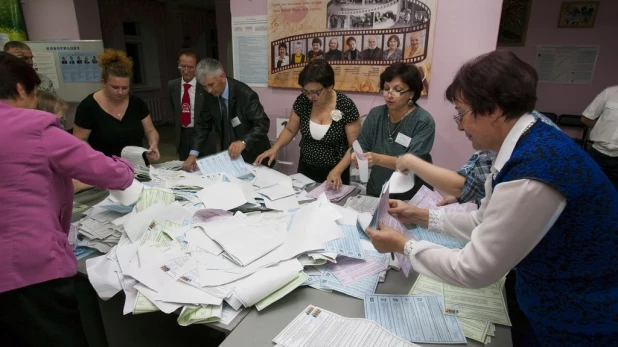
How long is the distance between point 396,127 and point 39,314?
1797mm

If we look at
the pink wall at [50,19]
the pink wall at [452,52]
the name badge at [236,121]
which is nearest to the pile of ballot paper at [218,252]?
the name badge at [236,121]

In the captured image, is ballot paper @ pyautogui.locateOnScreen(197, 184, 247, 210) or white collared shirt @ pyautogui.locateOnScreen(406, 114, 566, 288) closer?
white collared shirt @ pyautogui.locateOnScreen(406, 114, 566, 288)

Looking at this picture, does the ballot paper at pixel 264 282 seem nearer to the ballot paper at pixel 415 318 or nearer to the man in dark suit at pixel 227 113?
the ballot paper at pixel 415 318

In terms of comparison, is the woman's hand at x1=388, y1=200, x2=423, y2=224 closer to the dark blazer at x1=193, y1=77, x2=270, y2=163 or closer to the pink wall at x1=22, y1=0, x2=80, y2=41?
the dark blazer at x1=193, y1=77, x2=270, y2=163

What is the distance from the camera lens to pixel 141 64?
24.2ft

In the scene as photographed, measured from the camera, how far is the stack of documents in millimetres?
984

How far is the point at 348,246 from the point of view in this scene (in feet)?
4.31

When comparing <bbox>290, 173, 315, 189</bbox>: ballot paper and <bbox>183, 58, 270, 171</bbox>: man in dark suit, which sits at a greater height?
<bbox>183, 58, 270, 171</bbox>: man in dark suit

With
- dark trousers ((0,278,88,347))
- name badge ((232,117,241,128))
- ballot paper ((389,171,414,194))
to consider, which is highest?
name badge ((232,117,241,128))

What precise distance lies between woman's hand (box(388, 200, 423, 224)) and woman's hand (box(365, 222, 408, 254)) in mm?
286

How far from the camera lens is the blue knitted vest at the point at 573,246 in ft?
2.42

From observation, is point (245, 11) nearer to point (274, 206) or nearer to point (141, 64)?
point (274, 206)

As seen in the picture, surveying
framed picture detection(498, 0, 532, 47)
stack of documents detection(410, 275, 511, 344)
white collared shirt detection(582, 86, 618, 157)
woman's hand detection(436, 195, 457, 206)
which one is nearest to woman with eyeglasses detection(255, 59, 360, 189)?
woman's hand detection(436, 195, 457, 206)

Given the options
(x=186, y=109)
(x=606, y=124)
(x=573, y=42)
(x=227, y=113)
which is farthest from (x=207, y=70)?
(x=573, y=42)
